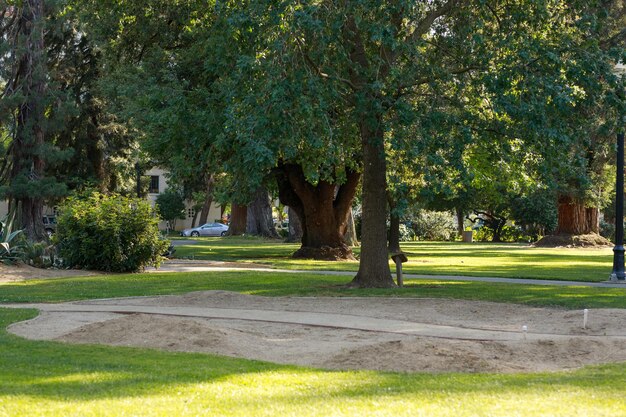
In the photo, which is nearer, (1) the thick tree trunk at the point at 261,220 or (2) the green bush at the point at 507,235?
(1) the thick tree trunk at the point at 261,220

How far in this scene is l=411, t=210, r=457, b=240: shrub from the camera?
69062mm

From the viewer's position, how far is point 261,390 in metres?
8.41

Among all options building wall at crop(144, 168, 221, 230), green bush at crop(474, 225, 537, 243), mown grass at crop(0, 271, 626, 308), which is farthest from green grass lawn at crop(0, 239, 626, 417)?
building wall at crop(144, 168, 221, 230)

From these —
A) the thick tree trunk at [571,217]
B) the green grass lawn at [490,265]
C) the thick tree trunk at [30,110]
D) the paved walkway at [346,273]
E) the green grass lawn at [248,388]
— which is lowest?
the green grass lawn at [248,388]

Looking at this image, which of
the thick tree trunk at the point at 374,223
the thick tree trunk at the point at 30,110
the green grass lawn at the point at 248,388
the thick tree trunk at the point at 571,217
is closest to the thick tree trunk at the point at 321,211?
the thick tree trunk at the point at 30,110

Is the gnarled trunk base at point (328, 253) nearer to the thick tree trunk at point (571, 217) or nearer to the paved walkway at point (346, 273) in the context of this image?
the paved walkway at point (346, 273)

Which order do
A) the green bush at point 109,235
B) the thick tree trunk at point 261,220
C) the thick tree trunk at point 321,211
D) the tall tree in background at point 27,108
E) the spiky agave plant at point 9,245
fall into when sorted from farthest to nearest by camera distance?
the thick tree trunk at point 261,220 → the thick tree trunk at point 321,211 → the tall tree in background at point 27,108 → the spiky agave plant at point 9,245 → the green bush at point 109,235

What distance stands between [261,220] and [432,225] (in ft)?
46.6

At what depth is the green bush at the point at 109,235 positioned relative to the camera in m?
25.6

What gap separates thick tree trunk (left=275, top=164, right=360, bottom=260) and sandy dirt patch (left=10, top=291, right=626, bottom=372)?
17782mm

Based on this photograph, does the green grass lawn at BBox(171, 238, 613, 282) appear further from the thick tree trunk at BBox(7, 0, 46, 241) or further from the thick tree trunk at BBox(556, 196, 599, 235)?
the thick tree trunk at BBox(556, 196, 599, 235)

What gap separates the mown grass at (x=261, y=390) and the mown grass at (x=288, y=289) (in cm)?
810

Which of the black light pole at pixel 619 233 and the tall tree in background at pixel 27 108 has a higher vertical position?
the tall tree in background at pixel 27 108

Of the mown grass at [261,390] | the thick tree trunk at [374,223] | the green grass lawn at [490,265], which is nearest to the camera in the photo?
the mown grass at [261,390]
